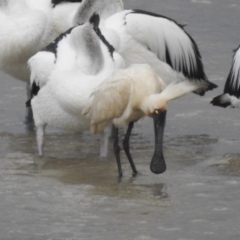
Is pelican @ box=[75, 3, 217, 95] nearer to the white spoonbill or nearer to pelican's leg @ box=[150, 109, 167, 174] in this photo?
the white spoonbill

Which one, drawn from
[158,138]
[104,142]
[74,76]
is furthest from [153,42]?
[158,138]

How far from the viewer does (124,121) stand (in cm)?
812

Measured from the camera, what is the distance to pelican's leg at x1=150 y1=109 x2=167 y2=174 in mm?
7730

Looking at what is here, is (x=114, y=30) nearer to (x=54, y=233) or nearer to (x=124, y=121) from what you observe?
(x=124, y=121)

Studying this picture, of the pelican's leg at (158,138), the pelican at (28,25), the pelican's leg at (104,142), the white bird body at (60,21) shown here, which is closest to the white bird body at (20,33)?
the pelican at (28,25)

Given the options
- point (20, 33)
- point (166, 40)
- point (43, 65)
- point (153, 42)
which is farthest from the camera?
point (166, 40)

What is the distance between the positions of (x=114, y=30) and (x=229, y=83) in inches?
49.4

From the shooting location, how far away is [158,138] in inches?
308

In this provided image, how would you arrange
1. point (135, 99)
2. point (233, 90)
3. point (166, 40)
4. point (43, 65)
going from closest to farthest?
point (135, 99), point (43, 65), point (233, 90), point (166, 40)

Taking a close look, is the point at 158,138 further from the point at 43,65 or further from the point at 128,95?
the point at 43,65

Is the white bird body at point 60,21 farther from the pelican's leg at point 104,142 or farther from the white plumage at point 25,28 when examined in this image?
the pelican's leg at point 104,142

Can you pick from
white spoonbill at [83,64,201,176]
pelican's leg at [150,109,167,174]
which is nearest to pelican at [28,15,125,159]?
white spoonbill at [83,64,201,176]

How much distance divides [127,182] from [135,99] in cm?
67

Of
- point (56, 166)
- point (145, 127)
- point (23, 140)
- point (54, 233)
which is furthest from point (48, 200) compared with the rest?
point (145, 127)
